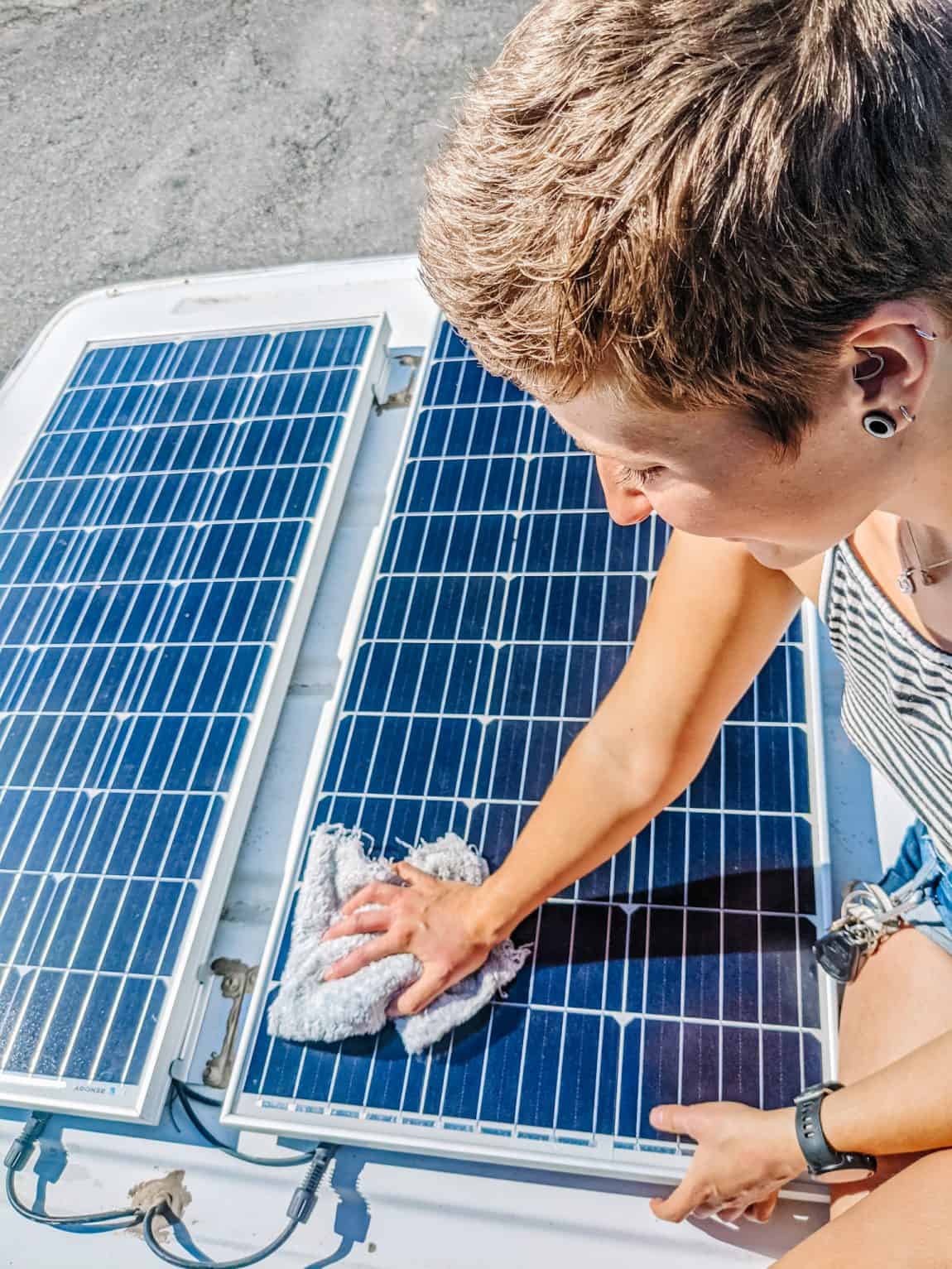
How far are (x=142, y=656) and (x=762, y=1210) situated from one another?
5.34 ft

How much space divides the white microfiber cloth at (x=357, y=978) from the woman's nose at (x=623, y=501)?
2.91 feet

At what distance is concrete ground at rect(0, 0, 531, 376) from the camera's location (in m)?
5.23

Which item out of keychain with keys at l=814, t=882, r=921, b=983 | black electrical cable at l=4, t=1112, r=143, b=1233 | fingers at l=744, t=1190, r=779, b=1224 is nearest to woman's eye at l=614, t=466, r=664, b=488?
keychain with keys at l=814, t=882, r=921, b=983

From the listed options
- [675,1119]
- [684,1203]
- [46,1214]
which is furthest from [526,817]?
[46,1214]

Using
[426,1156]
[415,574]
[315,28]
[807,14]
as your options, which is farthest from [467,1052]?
[315,28]

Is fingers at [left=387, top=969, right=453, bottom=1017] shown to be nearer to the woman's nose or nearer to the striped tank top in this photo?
the striped tank top

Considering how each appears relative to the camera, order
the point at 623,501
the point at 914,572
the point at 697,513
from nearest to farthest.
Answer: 1. the point at 697,513
2. the point at 623,501
3. the point at 914,572

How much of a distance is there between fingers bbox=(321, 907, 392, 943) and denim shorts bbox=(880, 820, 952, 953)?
0.88 metres

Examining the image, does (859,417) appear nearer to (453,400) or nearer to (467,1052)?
(467,1052)

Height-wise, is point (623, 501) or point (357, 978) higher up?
point (623, 501)

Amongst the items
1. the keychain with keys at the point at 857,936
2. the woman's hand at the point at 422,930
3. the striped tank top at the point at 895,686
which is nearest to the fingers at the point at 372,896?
the woman's hand at the point at 422,930

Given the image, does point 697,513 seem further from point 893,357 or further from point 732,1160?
point 732,1160

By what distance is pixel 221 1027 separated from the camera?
1.81 metres

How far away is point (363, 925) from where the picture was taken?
177 cm
